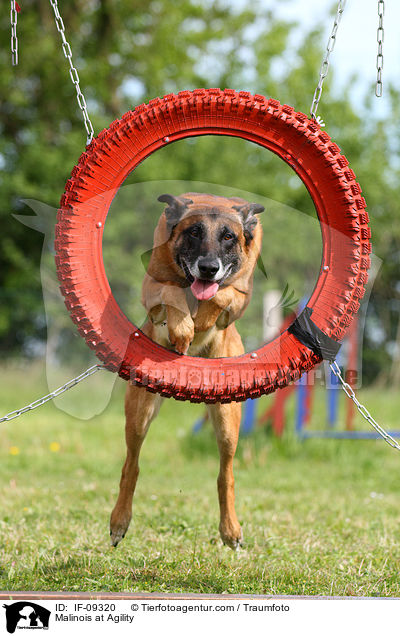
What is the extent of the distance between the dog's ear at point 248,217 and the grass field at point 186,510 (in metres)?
1.10

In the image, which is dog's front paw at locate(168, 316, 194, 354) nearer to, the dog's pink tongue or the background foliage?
the dog's pink tongue

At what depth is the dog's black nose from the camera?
283 centimetres

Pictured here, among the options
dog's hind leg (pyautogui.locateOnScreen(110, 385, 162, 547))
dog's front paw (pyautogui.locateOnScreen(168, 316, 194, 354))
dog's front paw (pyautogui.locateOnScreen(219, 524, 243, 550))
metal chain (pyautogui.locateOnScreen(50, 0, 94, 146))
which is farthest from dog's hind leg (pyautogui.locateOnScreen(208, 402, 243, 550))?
metal chain (pyautogui.locateOnScreen(50, 0, 94, 146))

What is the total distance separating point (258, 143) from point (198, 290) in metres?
0.75

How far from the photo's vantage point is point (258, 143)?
303cm

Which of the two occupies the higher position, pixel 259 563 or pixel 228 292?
pixel 228 292

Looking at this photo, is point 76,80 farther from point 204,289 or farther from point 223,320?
point 223,320

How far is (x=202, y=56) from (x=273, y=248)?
15.4 meters

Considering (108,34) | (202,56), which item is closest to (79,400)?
(108,34)

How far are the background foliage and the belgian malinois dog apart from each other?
251 inches

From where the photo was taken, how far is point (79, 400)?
3479mm

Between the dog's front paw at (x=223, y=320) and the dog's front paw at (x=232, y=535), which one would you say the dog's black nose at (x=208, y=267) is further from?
the dog's front paw at (x=232, y=535)
